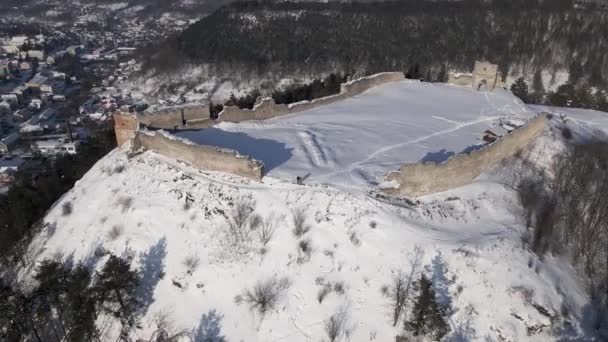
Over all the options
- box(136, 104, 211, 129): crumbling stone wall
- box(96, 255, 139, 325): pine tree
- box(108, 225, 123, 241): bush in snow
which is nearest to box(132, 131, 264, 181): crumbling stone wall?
box(136, 104, 211, 129): crumbling stone wall

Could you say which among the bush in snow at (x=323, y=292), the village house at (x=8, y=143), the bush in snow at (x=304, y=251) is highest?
the bush in snow at (x=304, y=251)

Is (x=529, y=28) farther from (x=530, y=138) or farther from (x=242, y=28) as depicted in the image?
(x=530, y=138)

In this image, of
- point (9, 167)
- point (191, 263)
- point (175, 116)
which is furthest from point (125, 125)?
point (9, 167)

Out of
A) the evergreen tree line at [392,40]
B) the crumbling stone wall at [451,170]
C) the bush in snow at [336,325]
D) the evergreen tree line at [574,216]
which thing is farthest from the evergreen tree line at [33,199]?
the evergreen tree line at [392,40]

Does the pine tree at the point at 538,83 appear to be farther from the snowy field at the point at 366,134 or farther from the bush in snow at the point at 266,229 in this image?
the bush in snow at the point at 266,229

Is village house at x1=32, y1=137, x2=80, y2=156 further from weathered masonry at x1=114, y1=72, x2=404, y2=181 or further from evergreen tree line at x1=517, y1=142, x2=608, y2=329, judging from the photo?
evergreen tree line at x1=517, y1=142, x2=608, y2=329

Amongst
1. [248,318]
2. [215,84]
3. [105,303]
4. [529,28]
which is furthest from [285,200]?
[529,28]
